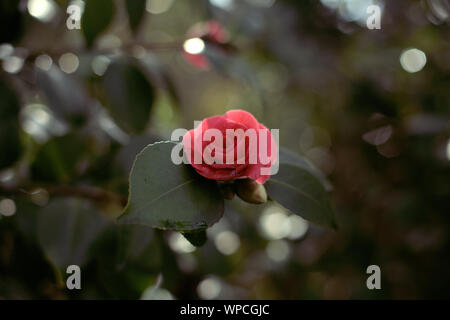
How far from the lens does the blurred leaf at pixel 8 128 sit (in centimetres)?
82

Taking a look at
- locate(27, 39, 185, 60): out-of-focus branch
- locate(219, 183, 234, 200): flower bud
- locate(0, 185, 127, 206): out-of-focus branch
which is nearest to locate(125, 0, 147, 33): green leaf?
locate(27, 39, 185, 60): out-of-focus branch

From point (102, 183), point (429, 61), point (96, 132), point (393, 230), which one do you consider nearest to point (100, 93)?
point (96, 132)

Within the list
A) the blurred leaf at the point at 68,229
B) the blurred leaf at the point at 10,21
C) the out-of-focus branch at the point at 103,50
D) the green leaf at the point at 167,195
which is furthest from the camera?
the out-of-focus branch at the point at 103,50

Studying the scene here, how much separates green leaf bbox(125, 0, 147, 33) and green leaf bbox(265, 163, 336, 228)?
1.55ft

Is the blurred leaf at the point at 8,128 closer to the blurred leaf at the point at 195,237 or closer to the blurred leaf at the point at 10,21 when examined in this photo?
the blurred leaf at the point at 10,21

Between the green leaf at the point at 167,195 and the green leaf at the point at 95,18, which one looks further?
the green leaf at the point at 95,18

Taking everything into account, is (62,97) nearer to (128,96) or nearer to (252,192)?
(128,96)

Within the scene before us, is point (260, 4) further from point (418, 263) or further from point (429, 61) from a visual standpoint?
point (418, 263)

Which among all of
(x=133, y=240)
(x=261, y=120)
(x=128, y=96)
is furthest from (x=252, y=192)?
(x=261, y=120)

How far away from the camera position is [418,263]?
1.36m

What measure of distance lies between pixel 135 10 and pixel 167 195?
515 millimetres

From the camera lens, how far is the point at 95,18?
83 centimetres

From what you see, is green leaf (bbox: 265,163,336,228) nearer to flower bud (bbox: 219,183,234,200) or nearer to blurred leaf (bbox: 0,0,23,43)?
flower bud (bbox: 219,183,234,200)

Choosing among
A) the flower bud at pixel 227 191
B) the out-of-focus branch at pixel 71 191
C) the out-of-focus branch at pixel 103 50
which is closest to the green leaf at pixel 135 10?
the out-of-focus branch at pixel 103 50
